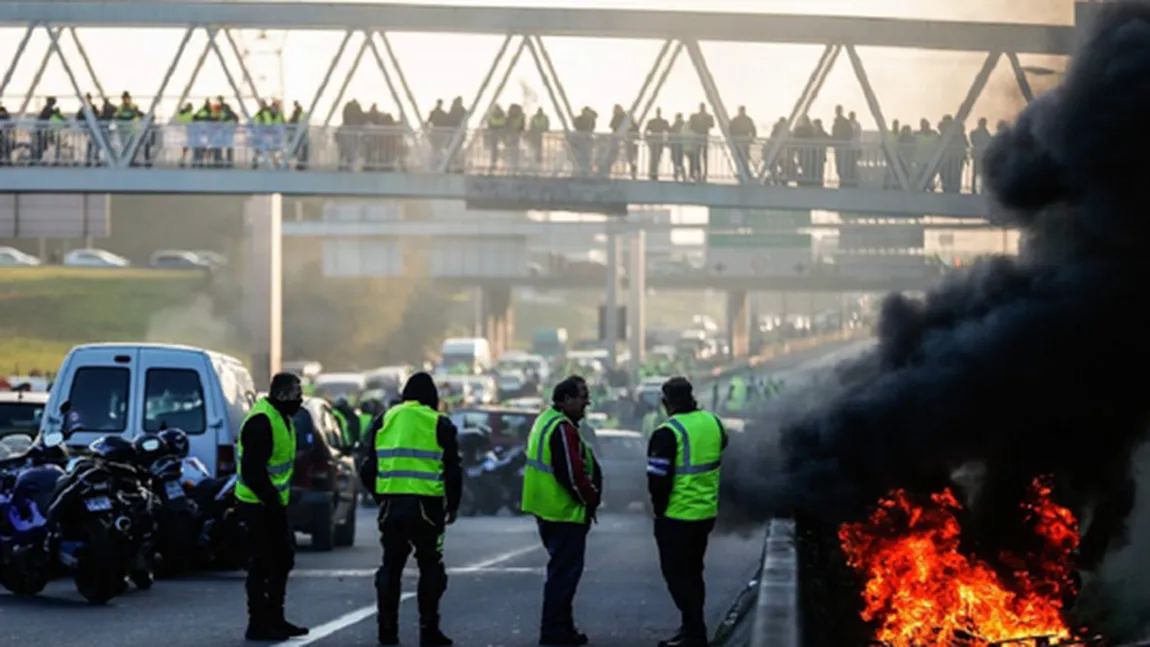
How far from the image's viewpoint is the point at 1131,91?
1501 centimetres

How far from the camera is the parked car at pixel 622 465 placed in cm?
3312

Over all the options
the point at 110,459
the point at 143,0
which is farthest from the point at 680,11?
the point at 110,459

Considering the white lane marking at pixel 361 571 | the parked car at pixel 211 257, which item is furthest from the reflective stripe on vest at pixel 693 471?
the parked car at pixel 211 257

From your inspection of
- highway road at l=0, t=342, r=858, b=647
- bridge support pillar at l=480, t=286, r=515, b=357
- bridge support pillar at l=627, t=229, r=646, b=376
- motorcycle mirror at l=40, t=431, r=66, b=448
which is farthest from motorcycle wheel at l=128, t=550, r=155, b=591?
bridge support pillar at l=480, t=286, r=515, b=357

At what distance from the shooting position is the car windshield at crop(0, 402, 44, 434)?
21.7 meters

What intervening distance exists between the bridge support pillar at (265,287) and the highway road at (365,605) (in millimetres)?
24230

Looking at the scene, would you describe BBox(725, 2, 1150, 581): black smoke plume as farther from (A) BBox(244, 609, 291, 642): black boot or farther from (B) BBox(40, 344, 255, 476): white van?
(B) BBox(40, 344, 255, 476): white van

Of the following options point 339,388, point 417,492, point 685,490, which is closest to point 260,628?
point 417,492

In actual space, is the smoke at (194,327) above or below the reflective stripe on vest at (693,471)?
above

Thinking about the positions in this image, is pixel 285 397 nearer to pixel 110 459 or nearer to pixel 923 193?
pixel 110 459

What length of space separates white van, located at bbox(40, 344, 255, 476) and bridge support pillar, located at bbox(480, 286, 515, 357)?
315 feet

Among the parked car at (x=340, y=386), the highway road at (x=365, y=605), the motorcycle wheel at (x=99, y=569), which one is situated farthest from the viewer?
the parked car at (x=340, y=386)

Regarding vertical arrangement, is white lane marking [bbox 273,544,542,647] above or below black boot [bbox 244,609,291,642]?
below

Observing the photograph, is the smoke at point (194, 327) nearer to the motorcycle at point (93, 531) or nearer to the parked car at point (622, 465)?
the parked car at point (622, 465)
